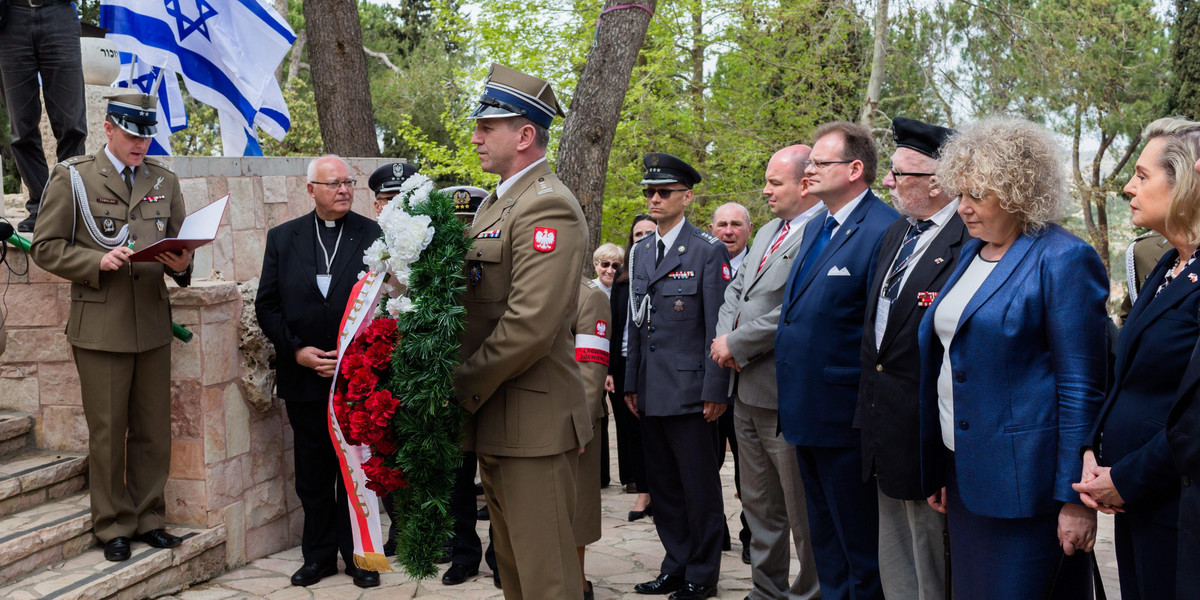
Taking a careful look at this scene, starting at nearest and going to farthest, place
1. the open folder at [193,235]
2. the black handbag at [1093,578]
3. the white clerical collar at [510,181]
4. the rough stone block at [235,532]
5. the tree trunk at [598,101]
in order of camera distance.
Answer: the black handbag at [1093,578] → the white clerical collar at [510,181] → the open folder at [193,235] → the rough stone block at [235,532] → the tree trunk at [598,101]

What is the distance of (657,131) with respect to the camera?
17031 mm

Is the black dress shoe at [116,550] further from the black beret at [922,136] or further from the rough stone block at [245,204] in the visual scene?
the black beret at [922,136]

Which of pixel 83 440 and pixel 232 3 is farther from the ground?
pixel 232 3

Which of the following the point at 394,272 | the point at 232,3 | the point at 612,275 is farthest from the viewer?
the point at 232,3

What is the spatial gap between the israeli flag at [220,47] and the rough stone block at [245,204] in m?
1.21

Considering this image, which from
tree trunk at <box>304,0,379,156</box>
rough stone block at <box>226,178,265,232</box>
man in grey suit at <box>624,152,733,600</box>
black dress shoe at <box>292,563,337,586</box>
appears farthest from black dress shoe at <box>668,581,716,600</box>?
tree trunk at <box>304,0,379,156</box>

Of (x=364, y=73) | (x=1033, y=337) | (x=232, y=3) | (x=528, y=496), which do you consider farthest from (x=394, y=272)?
(x=364, y=73)

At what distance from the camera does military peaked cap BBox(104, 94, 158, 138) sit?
4.97 m

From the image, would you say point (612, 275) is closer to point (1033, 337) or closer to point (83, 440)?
point (83, 440)

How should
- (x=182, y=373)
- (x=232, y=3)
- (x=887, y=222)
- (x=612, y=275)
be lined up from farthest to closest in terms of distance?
(x=232, y=3)
(x=612, y=275)
(x=182, y=373)
(x=887, y=222)

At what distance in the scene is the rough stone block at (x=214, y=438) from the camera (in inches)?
211

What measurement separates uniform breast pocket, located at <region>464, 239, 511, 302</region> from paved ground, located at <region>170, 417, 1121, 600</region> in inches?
87.2

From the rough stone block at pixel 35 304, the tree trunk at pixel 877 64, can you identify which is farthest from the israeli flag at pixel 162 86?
the tree trunk at pixel 877 64

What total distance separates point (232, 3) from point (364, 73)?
85.0 inches
